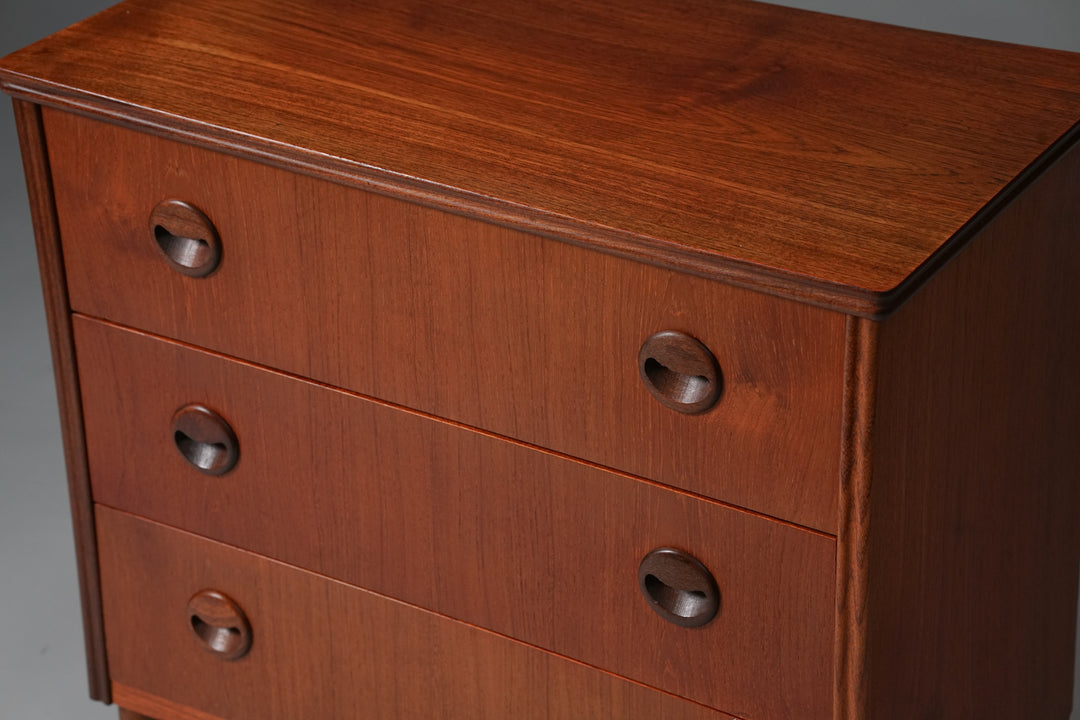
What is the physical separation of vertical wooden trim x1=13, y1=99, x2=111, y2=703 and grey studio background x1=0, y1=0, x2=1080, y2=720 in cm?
20

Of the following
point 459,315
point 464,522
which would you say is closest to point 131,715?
point 464,522

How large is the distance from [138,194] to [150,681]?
0.65 m

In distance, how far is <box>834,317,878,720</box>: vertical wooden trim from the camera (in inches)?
56.5

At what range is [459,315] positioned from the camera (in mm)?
1674

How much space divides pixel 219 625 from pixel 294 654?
0.34 ft

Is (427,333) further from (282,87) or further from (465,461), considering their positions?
(282,87)

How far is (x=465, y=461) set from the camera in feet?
5.74

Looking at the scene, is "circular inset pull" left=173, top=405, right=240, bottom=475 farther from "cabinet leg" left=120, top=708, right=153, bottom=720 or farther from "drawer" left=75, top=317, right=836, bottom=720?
"cabinet leg" left=120, top=708, right=153, bottom=720

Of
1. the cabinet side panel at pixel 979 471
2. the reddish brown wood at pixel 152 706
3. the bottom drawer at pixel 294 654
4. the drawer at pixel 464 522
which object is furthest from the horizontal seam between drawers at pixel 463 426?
the reddish brown wood at pixel 152 706

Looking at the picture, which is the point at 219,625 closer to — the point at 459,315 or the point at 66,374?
the point at 66,374

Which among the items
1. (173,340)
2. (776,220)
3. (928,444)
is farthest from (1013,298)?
(173,340)

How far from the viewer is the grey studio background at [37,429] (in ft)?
7.70

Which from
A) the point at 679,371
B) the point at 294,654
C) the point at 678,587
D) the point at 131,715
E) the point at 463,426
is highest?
the point at 679,371

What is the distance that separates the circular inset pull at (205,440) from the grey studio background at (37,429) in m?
0.53
